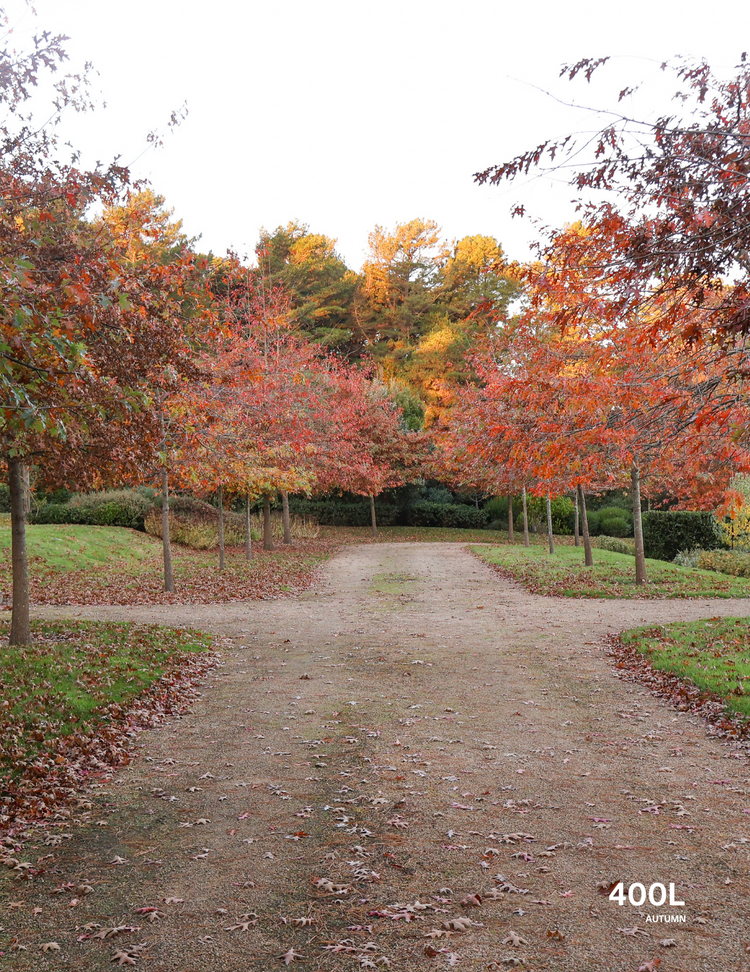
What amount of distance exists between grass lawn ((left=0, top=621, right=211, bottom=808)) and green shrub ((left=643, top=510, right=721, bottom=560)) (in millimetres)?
19069

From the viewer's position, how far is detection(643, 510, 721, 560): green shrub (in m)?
24.4

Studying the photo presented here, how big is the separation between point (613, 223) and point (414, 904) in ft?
15.6

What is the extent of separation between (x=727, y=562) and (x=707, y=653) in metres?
13.1

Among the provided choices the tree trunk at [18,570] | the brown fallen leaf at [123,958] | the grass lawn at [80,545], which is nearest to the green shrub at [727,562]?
the grass lawn at [80,545]

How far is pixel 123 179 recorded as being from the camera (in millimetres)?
8125

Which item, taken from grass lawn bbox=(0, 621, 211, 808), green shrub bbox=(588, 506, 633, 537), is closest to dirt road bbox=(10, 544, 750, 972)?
grass lawn bbox=(0, 621, 211, 808)

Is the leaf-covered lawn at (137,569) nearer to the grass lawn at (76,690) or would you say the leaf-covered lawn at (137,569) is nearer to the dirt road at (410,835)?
the grass lawn at (76,690)

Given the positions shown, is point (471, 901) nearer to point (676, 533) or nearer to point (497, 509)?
point (676, 533)

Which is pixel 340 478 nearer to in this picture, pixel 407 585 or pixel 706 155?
pixel 407 585

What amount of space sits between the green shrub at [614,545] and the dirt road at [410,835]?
18025 millimetres

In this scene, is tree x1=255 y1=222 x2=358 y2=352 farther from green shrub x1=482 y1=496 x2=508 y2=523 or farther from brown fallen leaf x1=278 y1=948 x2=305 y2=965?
brown fallen leaf x1=278 y1=948 x2=305 y2=965

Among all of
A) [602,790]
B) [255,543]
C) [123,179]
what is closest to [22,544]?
[123,179]

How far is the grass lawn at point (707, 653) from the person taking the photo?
23.1 ft

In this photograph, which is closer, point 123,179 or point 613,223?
point 613,223
